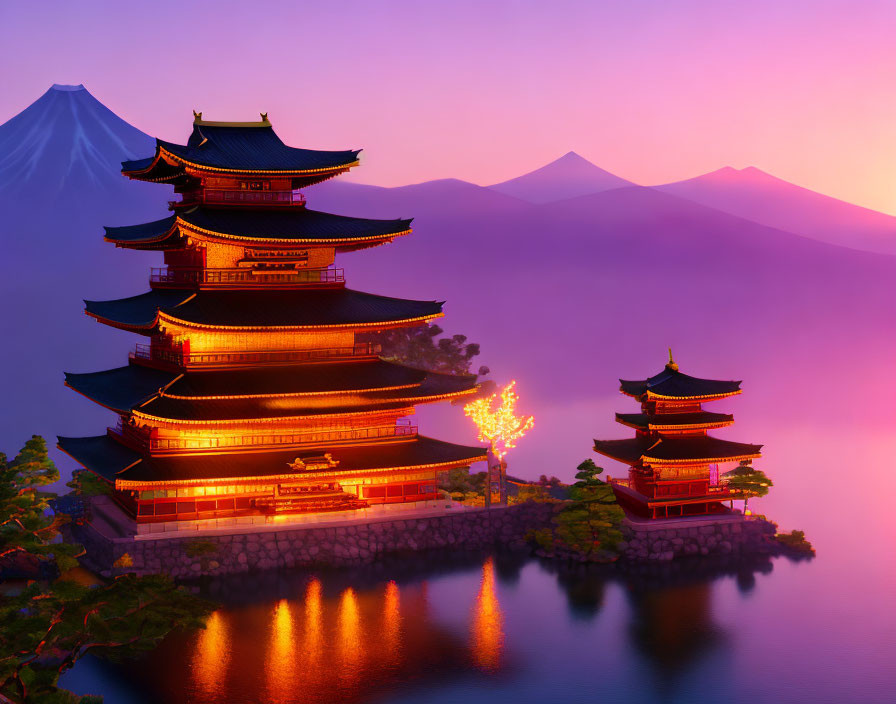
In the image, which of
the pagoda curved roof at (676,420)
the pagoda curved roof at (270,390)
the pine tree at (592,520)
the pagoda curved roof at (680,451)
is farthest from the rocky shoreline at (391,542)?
the pagoda curved roof at (270,390)

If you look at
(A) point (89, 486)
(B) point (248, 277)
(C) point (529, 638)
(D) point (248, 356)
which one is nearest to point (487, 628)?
(C) point (529, 638)

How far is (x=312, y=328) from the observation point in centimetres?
3828

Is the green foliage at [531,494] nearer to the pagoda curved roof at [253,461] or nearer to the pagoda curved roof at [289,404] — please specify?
the pagoda curved roof at [253,461]

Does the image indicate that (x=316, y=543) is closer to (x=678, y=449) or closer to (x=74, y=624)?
(x=678, y=449)

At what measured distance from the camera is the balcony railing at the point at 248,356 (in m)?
37.9

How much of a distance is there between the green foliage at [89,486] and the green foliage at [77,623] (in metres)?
15.9

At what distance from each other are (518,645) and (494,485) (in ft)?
44.1

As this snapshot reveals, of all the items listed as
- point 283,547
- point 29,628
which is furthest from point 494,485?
point 29,628

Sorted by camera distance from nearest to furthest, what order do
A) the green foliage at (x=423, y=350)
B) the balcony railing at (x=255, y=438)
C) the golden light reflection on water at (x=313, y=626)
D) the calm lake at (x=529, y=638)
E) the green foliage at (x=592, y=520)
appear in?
1. the calm lake at (x=529, y=638)
2. the golden light reflection on water at (x=313, y=626)
3. the balcony railing at (x=255, y=438)
4. the green foliage at (x=592, y=520)
5. the green foliage at (x=423, y=350)

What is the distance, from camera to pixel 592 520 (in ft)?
124

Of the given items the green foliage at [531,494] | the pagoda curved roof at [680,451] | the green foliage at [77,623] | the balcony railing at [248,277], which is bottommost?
the green foliage at [77,623]

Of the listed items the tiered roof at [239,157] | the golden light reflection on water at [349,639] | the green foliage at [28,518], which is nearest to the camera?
the golden light reflection on water at [349,639]

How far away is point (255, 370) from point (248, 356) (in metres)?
0.61

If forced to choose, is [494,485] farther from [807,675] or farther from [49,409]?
[49,409]
